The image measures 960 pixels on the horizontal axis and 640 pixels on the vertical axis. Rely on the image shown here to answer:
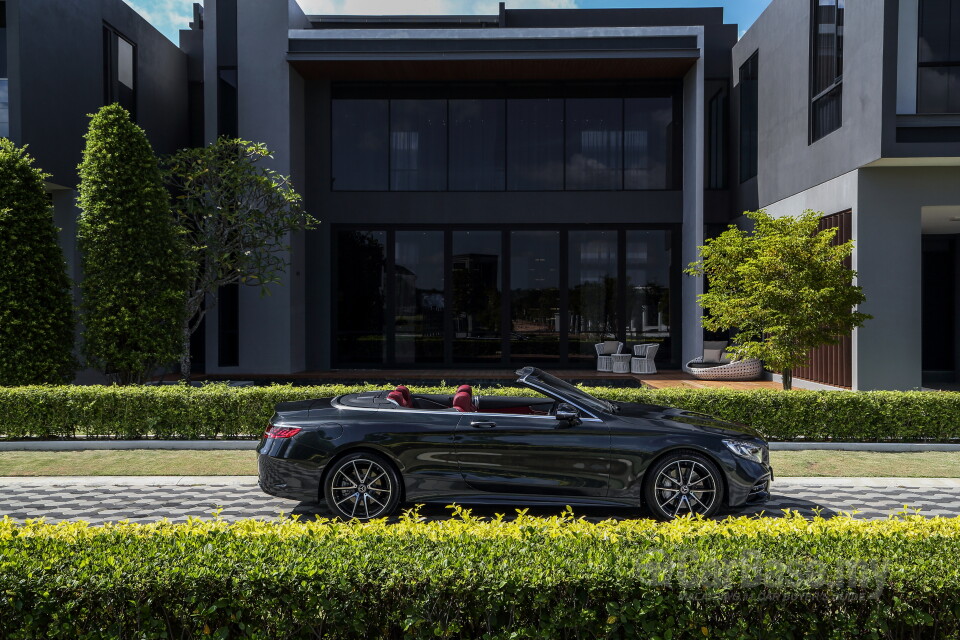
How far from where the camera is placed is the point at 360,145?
20.2 metres

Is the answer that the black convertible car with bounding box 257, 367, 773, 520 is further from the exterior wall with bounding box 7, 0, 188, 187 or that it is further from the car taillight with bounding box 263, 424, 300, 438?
the exterior wall with bounding box 7, 0, 188, 187

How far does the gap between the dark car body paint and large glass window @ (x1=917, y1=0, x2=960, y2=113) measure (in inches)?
453

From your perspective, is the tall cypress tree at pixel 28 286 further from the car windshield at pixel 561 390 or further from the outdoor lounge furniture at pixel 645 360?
the outdoor lounge furniture at pixel 645 360

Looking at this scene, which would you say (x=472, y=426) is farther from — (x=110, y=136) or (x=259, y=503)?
(x=110, y=136)

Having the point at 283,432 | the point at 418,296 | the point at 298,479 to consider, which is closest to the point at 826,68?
the point at 418,296

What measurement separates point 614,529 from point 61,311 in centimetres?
1129

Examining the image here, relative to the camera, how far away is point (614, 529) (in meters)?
3.85

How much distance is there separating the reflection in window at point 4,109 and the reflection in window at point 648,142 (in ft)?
48.6

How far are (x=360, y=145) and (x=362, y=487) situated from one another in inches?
619

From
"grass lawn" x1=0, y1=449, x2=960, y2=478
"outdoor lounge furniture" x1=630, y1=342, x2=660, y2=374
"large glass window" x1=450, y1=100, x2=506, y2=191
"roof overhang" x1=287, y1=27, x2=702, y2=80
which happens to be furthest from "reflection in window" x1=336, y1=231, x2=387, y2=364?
"grass lawn" x1=0, y1=449, x2=960, y2=478

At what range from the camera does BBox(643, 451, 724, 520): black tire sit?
19.7 feet

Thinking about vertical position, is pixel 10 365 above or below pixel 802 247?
below

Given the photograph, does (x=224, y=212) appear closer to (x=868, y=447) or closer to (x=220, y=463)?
(x=220, y=463)

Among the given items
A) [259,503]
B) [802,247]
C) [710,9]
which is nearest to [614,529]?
[259,503]
